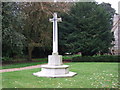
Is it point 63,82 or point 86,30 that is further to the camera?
point 86,30

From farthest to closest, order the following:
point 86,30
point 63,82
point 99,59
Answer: point 86,30 < point 99,59 < point 63,82

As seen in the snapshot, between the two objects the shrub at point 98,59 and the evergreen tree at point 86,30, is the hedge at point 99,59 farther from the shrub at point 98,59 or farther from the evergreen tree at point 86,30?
the evergreen tree at point 86,30

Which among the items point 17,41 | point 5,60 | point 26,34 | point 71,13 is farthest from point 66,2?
point 5,60

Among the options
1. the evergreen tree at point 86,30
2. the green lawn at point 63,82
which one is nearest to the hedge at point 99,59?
the evergreen tree at point 86,30

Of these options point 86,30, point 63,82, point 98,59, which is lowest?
point 63,82

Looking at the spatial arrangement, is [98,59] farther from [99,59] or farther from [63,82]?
[63,82]

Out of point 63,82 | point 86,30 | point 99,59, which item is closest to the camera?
point 63,82

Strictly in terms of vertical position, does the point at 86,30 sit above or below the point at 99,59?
above

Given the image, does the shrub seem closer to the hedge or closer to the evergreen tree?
the hedge

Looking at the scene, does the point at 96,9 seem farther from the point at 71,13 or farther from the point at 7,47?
the point at 7,47

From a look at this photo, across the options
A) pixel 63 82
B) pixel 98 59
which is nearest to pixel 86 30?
pixel 98 59

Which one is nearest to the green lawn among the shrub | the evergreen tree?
the shrub

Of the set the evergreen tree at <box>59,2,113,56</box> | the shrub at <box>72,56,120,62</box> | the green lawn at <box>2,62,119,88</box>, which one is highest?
the evergreen tree at <box>59,2,113,56</box>

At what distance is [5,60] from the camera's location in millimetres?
19688
